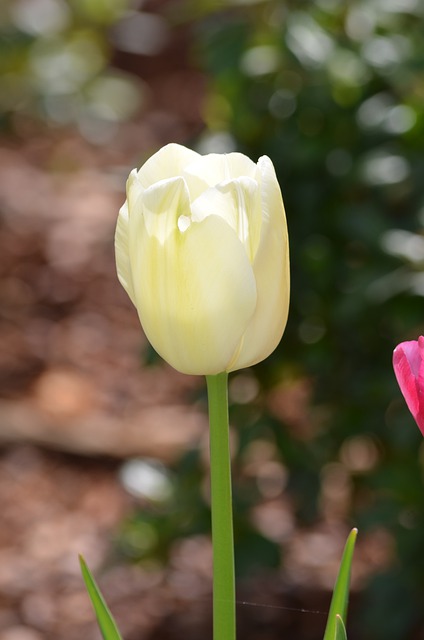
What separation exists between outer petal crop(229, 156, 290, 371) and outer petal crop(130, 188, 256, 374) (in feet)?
0.04

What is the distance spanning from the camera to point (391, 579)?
2035mm

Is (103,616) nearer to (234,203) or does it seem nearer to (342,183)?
(234,203)

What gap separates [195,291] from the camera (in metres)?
0.59

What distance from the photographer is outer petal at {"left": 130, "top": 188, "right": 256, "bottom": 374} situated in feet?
1.93

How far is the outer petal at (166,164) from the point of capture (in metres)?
0.64

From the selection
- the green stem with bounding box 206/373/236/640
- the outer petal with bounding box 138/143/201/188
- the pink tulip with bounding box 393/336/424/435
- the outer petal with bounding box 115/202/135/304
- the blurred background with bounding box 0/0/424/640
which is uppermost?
the outer petal with bounding box 138/143/201/188

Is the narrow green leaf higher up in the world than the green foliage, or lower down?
higher up

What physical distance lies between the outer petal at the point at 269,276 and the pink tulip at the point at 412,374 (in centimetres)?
7

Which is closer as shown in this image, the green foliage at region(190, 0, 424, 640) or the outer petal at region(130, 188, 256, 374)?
the outer petal at region(130, 188, 256, 374)

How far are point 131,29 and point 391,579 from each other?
509cm

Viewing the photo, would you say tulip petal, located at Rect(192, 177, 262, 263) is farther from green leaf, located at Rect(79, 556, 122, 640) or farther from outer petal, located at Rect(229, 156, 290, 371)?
green leaf, located at Rect(79, 556, 122, 640)

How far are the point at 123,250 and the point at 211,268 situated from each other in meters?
0.07

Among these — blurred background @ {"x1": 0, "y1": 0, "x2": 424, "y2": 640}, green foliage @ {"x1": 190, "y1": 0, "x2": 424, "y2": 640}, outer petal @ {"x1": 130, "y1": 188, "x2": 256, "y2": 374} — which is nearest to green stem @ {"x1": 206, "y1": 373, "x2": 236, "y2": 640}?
outer petal @ {"x1": 130, "y1": 188, "x2": 256, "y2": 374}

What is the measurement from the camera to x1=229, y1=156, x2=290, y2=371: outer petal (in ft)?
1.97
